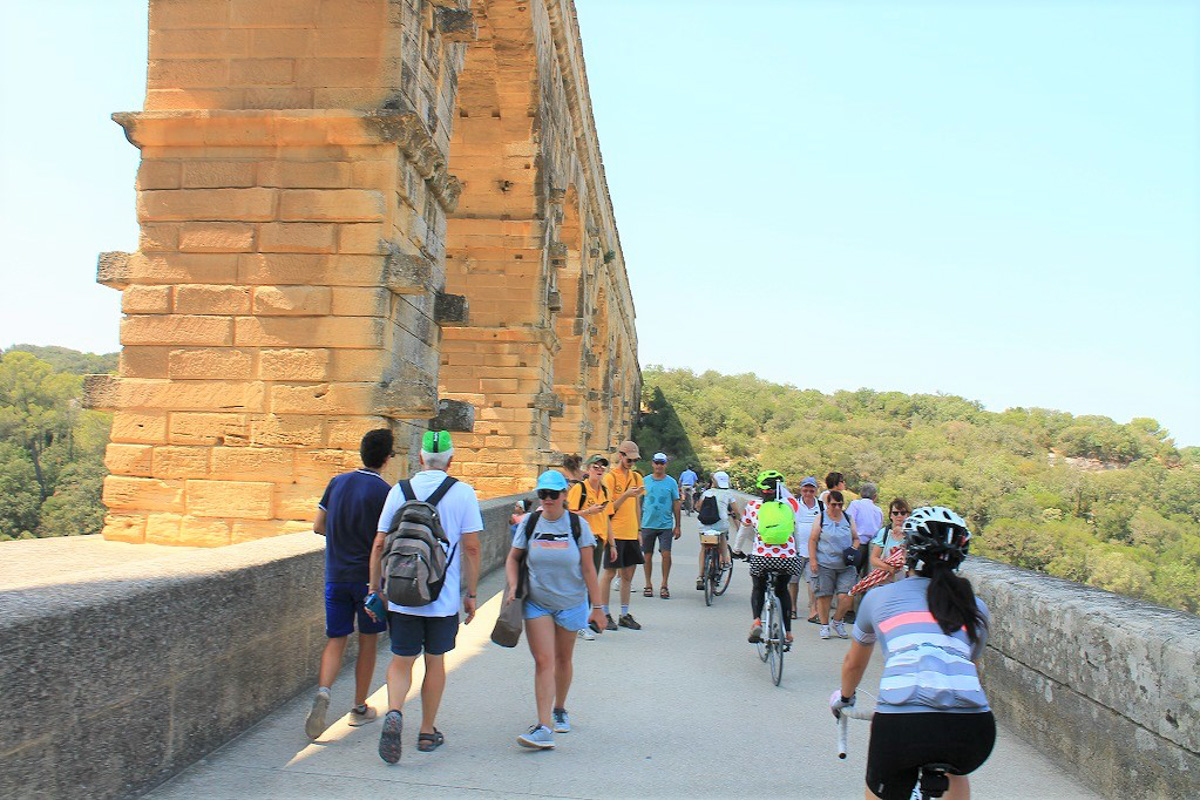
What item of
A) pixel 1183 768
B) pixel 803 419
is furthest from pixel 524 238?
pixel 803 419

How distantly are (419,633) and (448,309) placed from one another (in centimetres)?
448

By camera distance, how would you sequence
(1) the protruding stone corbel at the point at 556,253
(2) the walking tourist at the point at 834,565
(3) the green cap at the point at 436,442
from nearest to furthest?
1. (3) the green cap at the point at 436,442
2. (2) the walking tourist at the point at 834,565
3. (1) the protruding stone corbel at the point at 556,253

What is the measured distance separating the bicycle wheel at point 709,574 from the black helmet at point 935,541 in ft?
21.3

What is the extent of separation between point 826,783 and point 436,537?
199 cm

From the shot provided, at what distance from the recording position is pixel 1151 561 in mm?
51969

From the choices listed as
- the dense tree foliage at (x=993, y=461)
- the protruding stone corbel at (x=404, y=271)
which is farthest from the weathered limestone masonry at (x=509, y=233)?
the dense tree foliage at (x=993, y=461)

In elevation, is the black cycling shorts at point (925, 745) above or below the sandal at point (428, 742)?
above

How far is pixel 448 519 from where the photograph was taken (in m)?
4.21

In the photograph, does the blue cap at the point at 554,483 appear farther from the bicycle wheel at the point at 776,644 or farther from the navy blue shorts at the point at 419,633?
the bicycle wheel at the point at 776,644

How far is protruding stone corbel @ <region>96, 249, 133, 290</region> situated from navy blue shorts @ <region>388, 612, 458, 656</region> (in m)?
4.43

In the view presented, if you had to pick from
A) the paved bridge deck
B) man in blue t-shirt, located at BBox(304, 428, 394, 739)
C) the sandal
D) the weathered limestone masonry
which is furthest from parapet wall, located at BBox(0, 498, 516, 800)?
the weathered limestone masonry

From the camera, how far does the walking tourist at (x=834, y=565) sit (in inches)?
314

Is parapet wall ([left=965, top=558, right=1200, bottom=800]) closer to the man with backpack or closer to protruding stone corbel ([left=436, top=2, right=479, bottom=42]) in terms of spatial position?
the man with backpack

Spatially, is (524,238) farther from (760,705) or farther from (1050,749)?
(1050,749)
